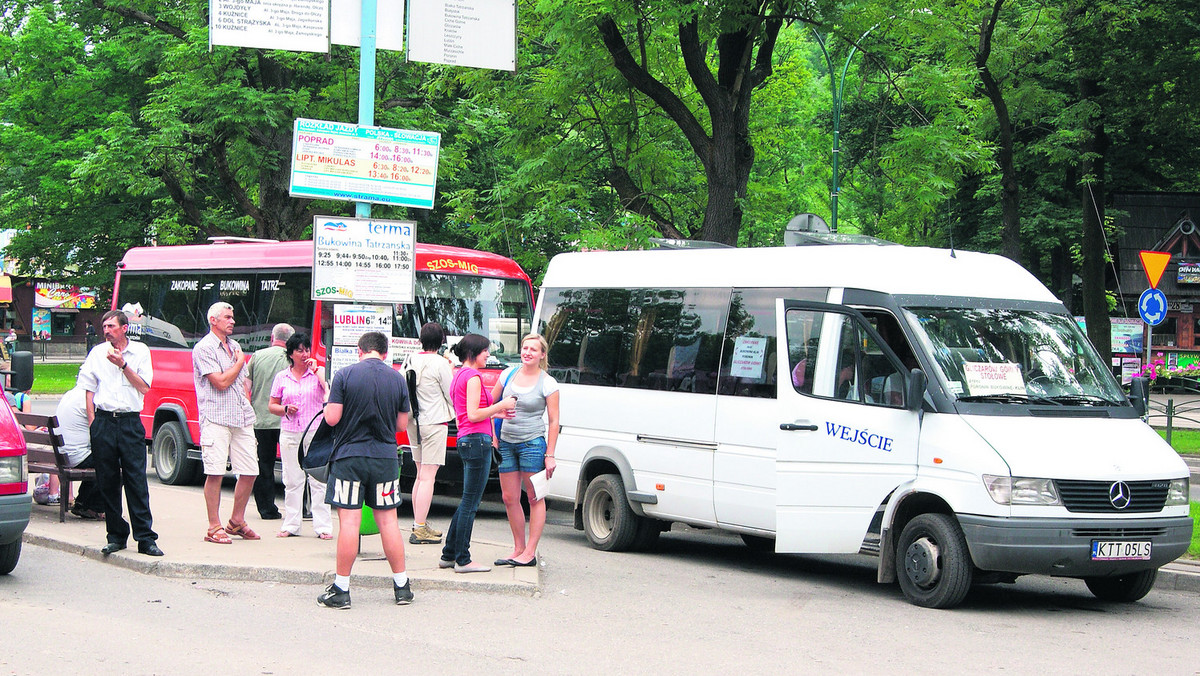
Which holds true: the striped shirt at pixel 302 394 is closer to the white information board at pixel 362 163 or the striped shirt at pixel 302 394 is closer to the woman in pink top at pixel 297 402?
the woman in pink top at pixel 297 402

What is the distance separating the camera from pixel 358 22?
11.5 m

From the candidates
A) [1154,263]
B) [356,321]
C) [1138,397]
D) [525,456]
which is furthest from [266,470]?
[1154,263]

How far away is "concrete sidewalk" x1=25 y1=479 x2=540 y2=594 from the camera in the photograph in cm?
916

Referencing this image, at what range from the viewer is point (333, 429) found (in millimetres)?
8336

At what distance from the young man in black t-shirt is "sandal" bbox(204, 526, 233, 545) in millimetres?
2533

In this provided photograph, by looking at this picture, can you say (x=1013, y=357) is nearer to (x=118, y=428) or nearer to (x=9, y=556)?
(x=118, y=428)

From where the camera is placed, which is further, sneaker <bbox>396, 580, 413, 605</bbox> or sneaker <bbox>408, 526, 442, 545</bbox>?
sneaker <bbox>408, 526, 442, 545</bbox>

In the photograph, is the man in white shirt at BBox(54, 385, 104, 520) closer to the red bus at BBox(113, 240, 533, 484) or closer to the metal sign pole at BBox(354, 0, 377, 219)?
the red bus at BBox(113, 240, 533, 484)

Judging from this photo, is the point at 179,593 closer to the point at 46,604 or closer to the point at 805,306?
the point at 46,604

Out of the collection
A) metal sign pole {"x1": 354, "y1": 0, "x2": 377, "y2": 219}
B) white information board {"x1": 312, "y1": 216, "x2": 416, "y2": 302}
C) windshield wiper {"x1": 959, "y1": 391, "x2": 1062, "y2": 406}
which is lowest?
windshield wiper {"x1": 959, "y1": 391, "x2": 1062, "y2": 406}

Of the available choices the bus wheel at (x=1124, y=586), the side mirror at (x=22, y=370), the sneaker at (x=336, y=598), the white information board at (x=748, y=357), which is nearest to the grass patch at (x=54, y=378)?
the side mirror at (x=22, y=370)

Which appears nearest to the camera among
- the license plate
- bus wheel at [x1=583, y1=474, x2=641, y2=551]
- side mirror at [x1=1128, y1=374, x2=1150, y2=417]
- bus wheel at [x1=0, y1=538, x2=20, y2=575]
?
the license plate

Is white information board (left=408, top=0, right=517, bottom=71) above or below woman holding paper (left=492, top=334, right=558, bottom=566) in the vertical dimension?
above

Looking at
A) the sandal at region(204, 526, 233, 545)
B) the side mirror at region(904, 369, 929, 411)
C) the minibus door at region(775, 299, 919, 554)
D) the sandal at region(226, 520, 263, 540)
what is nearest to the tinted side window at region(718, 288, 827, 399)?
the minibus door at region(775, 299, 919, 554)
